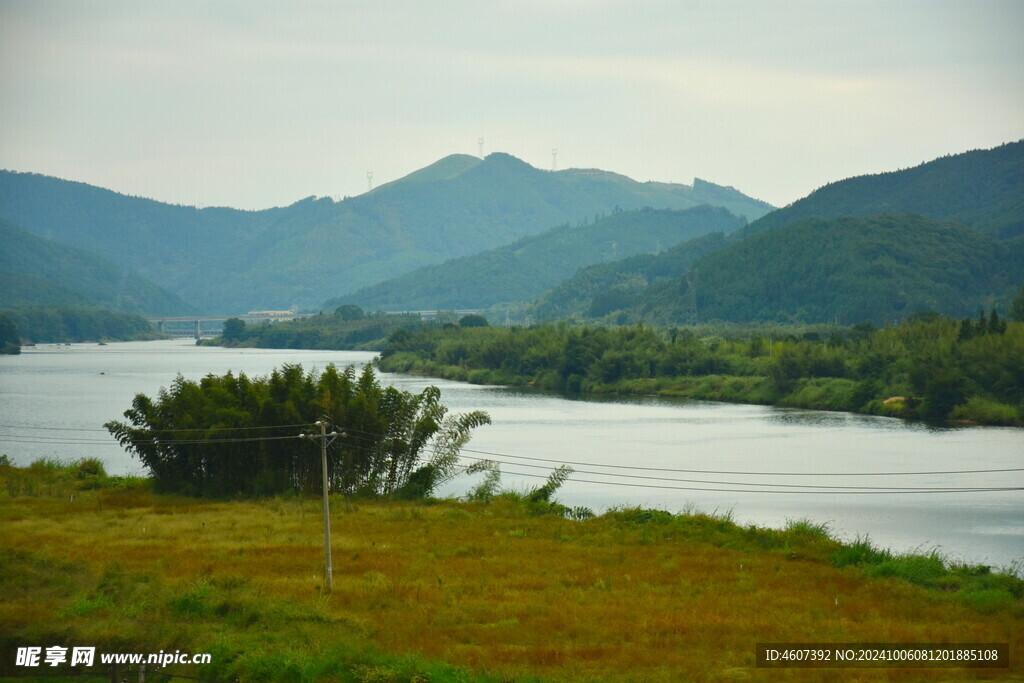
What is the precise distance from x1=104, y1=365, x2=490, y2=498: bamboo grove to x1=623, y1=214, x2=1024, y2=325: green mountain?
98.8 meters

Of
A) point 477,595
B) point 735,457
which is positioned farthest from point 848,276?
point 477,595

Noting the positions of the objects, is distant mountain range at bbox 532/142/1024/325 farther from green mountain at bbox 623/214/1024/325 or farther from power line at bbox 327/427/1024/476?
power line at bbox 327/427/1024/476

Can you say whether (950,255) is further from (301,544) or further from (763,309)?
(301,544)

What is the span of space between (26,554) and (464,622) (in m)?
9.08

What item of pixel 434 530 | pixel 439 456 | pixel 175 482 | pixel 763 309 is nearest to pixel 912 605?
pixel 434 530

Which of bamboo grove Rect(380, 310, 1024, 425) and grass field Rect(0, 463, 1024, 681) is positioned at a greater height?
bamboo grove Rect(380, 310, 1024, 425)

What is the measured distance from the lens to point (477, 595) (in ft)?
63.4

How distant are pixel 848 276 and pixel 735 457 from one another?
98.5m

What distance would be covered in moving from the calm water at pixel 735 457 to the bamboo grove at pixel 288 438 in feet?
9.65

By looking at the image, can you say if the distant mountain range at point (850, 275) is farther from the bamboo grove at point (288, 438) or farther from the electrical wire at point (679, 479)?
the bamboo grove at point (288, 438)

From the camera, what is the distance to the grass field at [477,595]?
15.3m

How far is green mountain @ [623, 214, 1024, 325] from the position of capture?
128 metres

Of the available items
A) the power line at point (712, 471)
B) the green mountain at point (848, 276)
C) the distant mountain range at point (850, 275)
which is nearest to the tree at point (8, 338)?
the distant mountain range at point (850, 275)

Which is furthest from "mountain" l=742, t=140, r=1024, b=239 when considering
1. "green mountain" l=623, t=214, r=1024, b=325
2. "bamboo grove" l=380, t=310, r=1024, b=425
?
"bamboo grove" l=380, t=310, r=1024, b=425
